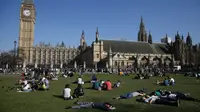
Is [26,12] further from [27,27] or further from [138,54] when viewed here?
[138,54]

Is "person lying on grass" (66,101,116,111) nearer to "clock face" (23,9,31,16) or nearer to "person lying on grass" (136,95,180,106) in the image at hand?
"person lying on grass" (136,95,180,106)

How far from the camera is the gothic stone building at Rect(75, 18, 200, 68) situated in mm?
74275

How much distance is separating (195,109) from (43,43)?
125249 mm

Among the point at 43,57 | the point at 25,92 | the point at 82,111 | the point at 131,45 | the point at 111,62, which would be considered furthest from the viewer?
the point at 43,57

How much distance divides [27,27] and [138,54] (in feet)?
233

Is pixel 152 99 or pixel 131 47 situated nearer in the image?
pixel 152 99

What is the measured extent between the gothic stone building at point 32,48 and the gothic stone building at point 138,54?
39.5 m

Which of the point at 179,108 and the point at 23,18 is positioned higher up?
the point at 23,18

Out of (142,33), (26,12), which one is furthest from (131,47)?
(26,12)

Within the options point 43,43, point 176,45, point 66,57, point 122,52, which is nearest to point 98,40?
point 122,52

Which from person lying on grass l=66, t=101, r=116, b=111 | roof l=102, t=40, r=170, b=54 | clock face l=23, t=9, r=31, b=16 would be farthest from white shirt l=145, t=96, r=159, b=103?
clock face l=23, t=9, r=31, b=16

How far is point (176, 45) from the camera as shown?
87875 millimetres

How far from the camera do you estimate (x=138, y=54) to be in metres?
78.2

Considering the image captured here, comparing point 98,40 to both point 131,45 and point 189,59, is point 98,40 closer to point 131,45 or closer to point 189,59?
point 131,45
